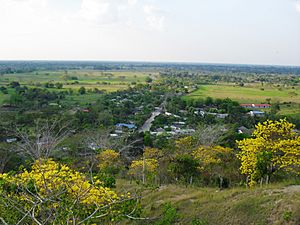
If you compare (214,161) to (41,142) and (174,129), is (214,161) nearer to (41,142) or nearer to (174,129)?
Answer: (41,142)

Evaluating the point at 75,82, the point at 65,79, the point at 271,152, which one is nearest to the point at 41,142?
the point at 271,152

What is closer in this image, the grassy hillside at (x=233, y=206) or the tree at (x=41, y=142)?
the grassy hillside at (x=233, y=206)

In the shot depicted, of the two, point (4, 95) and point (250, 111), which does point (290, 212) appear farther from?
point (4, 95)

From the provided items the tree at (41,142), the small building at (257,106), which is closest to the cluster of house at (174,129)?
the small building at (257,106)

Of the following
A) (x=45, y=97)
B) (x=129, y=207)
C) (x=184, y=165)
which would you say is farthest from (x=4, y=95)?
(x=129, y=207)

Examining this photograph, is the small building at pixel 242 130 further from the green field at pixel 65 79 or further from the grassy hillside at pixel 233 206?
the green field at pixel 65 79
